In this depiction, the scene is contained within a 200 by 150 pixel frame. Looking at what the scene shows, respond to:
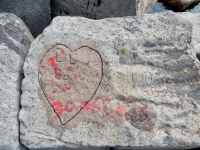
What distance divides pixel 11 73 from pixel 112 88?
1.88 feet

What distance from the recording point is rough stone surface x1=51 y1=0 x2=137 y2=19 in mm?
1856

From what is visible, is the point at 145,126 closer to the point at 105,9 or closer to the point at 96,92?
the point at 96,92

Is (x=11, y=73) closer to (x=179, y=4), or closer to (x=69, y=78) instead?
(x=69, y=78)

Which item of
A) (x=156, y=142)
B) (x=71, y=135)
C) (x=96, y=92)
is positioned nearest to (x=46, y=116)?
(x=71, y=135)

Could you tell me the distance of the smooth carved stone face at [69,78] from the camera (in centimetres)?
148

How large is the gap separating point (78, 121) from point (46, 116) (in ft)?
0.57

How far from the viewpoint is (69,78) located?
1.51 meters

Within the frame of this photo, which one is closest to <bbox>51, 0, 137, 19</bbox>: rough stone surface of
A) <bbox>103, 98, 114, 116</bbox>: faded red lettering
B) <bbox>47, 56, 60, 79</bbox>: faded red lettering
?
<bbox>47, 56, 60, 79</bbox>: faded red lettering

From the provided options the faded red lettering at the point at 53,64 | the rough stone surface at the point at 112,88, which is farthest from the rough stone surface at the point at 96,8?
the faded red lettering at the point at 53,64

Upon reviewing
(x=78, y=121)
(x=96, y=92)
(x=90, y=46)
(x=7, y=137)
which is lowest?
(x=7, y=137)

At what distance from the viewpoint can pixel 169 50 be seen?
155 centimetres

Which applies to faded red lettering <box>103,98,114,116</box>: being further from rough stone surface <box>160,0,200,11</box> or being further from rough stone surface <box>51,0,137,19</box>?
rough stone surface <box>160,0,200,11</box>

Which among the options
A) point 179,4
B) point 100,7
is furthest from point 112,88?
point 179,4

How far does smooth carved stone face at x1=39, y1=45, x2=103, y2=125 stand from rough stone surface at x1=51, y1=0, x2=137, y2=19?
→ 0.50 m
